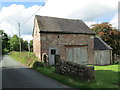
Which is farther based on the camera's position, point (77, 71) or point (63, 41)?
point (63, 41)

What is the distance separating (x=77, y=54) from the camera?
62.5 ft

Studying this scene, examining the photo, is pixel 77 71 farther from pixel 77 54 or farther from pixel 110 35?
pixel 110 35

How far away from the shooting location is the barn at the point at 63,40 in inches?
680

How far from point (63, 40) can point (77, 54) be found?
308 cm

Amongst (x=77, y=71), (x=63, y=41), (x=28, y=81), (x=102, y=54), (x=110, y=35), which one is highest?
(x=110, y=35)

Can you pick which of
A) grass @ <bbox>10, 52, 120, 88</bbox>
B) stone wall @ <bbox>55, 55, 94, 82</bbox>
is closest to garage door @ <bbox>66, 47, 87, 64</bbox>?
grass @ <bbox>10, 52, 120, 88</bbox>

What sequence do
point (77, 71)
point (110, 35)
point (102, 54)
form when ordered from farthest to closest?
point (110, 35), point (102, 54), point (77, 71)

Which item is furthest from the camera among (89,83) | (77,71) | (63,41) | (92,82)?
(63,41)

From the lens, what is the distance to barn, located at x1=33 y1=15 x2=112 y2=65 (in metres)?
17.3

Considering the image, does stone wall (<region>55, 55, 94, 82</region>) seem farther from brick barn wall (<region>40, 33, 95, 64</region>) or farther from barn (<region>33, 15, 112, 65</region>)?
brick barn wall (<region>40, 33, 95, 64</region>)

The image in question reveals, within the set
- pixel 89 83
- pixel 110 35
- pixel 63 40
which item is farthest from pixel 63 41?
pixel 110 35

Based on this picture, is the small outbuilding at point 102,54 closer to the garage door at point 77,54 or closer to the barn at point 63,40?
the barn at point 63,40

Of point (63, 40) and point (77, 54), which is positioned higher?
point (63, 40)

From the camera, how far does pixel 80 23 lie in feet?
73.4
